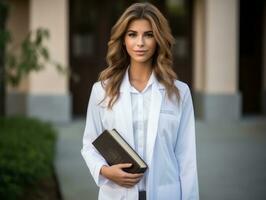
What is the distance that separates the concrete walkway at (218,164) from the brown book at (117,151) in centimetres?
350

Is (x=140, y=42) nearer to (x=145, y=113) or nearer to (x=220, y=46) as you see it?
(x=145, y=113)

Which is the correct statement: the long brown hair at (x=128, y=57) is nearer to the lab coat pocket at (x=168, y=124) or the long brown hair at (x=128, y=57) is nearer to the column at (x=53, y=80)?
the lab coat pocket at (x=168, y=124)

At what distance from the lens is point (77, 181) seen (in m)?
7.08

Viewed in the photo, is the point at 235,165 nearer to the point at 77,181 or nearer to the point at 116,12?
the point at 77,181

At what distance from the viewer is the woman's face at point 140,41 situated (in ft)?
9.01

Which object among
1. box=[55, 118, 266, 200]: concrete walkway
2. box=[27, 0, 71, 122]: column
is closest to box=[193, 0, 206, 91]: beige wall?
box=[55, 118, 266, 200]: concrete walkway

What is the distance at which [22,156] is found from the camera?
20.9 ft

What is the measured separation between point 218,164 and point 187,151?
5506 mm

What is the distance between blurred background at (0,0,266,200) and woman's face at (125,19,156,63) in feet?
27.1

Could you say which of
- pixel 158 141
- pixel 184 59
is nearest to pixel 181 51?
pixel 184 59

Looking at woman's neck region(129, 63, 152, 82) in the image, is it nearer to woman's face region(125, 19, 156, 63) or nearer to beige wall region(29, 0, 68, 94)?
woman's face region(125, 19, 156, 63)

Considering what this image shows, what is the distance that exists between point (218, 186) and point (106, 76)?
4.13 metres

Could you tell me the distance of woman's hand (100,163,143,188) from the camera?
2.65 meters

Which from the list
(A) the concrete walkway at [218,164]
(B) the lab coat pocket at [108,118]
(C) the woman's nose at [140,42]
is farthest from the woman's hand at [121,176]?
(A) the concrete walkway at [218,164]
